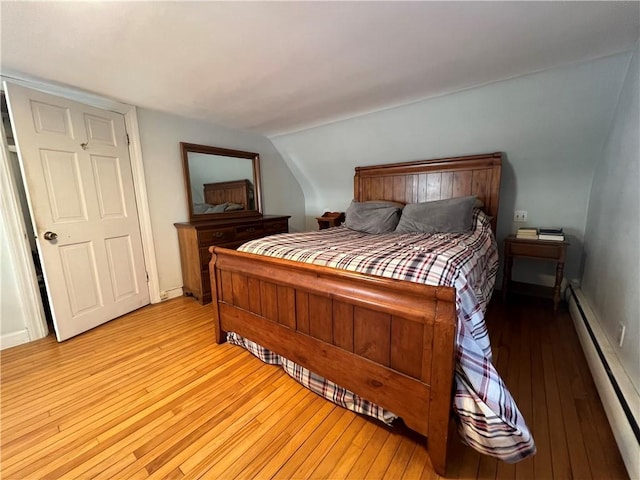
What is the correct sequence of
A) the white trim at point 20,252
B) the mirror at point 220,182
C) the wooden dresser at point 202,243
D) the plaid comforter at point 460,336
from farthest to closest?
the mirror at point 220,182 → the wooden dresser at point 202,243 → the white trim at point 20,252 → the plaid comforter at point 460,336

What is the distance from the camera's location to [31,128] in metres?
1.96

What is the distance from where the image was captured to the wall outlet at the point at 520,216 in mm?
2786

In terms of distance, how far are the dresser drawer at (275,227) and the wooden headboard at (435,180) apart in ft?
3.56

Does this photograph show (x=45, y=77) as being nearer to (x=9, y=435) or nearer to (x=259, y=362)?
(x=9, y=435)

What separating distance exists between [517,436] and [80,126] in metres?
3.39

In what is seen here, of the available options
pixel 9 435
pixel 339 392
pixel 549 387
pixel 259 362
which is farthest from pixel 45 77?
pixel 549 387

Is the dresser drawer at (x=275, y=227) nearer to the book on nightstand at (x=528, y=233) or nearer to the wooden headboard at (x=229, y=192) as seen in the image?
the wooden headboard at (x=229, y=192)

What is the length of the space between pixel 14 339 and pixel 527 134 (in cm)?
463

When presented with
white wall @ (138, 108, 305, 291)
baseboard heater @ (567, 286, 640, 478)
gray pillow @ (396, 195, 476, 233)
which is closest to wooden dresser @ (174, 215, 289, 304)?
white wall @ (138, 108, 305, 291)

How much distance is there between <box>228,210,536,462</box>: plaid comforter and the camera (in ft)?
3.19

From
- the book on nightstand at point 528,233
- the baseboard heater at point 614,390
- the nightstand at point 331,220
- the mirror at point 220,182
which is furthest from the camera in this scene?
the nightstand at point 331,220

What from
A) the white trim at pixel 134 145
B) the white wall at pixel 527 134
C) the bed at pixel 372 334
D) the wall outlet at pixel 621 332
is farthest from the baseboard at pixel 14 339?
the wall outlet at pixel 621 332

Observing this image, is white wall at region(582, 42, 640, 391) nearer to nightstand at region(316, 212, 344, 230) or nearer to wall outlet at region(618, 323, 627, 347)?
wall outlet at region(618, 323, 627, 347)

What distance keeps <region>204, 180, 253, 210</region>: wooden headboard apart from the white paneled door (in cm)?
80
